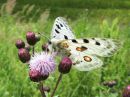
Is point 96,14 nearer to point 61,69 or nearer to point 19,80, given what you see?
point 19,80

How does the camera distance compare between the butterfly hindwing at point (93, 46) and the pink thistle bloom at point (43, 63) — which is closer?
the butterfly hindwing at point (93, 46)

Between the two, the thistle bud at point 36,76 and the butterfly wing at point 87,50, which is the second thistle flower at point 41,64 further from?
the butterfly wing at point 87,50

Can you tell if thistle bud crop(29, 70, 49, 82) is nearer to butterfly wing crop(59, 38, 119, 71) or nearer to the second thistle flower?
the second thistle flower

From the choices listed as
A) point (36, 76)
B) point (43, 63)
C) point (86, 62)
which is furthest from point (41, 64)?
point (86, 62)

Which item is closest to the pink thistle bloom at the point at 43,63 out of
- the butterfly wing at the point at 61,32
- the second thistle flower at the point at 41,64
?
the second thistle flower at the point at 41,64

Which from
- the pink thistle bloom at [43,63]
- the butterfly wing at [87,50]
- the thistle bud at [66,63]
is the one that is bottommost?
the pink thistle bloom at [43,63]

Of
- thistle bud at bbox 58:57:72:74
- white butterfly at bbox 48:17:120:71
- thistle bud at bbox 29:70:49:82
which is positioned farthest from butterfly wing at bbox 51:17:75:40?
thistle bud at bbox 29:70:49:82
